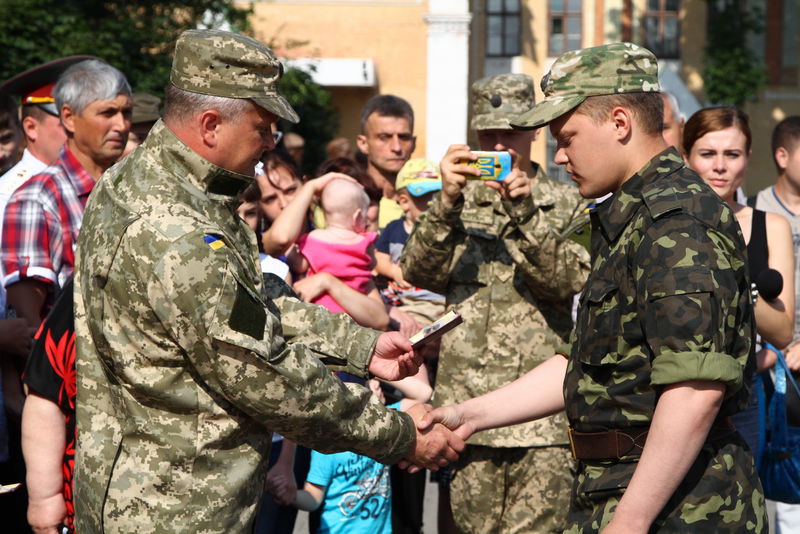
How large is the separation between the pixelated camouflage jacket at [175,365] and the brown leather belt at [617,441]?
75 cm

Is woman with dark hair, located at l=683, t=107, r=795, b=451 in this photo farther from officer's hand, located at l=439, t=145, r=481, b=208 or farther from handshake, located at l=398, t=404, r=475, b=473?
handshake, located at l=398, t=404, r=475, b=473

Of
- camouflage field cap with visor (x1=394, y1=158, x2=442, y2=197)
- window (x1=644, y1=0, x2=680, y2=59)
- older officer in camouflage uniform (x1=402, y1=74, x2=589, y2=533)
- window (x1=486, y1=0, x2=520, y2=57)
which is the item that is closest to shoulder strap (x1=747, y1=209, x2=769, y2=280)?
older officer in camouflage uniform (x1=402, y1=74, x2=589, y2=533)

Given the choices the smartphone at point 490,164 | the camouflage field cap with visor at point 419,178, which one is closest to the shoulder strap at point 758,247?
the smartphone at point 490,164

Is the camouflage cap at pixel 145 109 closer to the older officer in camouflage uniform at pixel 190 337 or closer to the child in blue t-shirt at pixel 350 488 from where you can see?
the child in blue t-shirt at pixel 350 488

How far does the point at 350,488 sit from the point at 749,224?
228 centimetres

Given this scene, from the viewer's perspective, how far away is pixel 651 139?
3.27 m

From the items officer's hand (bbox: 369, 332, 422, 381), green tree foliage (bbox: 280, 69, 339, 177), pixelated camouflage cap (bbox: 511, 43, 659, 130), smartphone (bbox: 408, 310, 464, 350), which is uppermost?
pixelated camouflage cap (bbox: 511, 43, 659, 130)

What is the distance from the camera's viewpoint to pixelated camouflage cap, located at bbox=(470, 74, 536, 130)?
526cm

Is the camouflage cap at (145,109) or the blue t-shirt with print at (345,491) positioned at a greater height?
the camouflage cap at (145,109)


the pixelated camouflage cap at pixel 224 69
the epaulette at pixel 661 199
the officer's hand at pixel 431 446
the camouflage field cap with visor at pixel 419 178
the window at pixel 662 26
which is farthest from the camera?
the window at pixel 662 26

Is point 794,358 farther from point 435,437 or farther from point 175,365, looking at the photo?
point 175,365

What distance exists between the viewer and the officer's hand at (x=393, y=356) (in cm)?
399

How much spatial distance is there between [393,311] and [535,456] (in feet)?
3.86

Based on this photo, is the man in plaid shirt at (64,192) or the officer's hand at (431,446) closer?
the officer's hand at (431,446)
